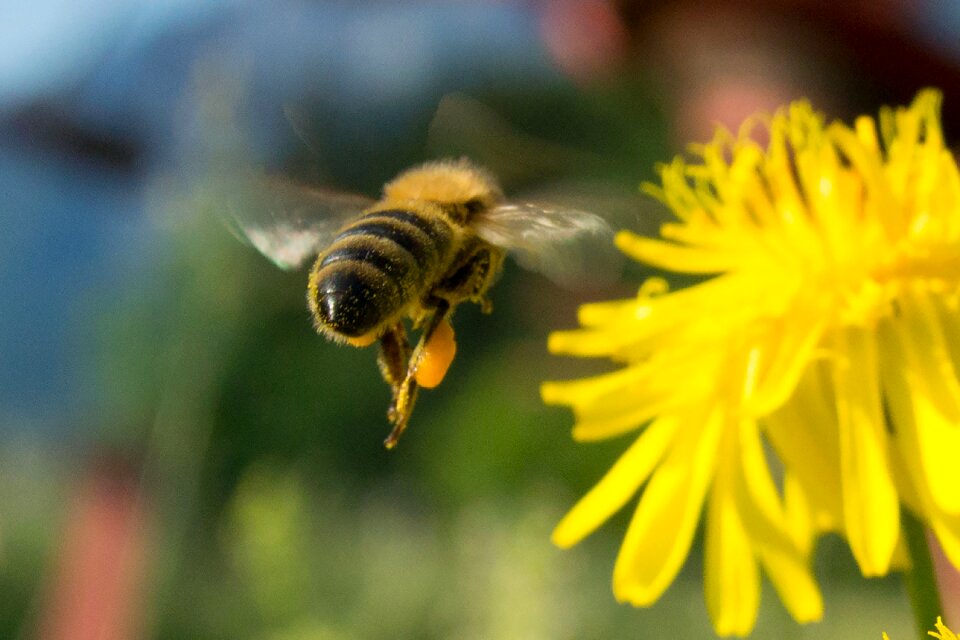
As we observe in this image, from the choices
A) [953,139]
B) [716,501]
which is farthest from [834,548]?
[716,501]

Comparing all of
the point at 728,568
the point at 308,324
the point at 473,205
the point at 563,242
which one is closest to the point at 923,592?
the point at 728,568

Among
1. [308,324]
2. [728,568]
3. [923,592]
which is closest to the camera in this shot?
[923,592]

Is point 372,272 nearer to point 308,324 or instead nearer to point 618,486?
point 618,486

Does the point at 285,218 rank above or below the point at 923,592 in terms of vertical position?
below

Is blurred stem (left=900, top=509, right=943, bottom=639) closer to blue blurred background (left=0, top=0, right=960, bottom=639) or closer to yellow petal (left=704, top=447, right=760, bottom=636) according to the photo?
yellow petal (left=704, top=447, right=760, bottom=636)

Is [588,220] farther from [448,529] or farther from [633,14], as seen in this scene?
[633,14]

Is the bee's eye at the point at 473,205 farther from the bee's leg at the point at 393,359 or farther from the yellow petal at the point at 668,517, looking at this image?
the yellow petal at the point at 668,517

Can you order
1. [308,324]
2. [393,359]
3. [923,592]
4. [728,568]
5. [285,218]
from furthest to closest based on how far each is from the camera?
[308,324], [285,218], [393,359], [728,568], [923,592]
